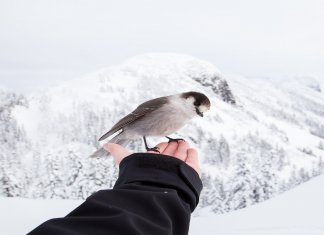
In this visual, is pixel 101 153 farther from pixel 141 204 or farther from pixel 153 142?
pixel 153 142

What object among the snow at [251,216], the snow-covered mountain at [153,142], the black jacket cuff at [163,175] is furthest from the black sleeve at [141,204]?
the snow-covered mountain at [153,142]

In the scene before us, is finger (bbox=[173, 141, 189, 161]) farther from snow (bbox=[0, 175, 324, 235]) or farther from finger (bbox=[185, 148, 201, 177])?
snow (bbox=[0, 175, 324, 235])

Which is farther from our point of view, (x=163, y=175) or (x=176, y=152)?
(x=176, y=152)

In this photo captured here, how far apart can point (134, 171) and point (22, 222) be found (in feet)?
19.5

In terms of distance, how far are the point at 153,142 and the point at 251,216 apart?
70.3 ft

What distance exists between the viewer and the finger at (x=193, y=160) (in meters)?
2.33

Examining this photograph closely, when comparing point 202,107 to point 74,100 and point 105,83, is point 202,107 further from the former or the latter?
point 105,83

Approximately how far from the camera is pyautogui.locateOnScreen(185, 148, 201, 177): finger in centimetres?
233

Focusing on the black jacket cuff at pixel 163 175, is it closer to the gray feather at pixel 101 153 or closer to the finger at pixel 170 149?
the finger at pixel 170 149

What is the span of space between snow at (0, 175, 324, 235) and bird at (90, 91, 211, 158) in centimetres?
394

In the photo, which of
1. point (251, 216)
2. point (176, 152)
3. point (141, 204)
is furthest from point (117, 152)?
point (251, 216)

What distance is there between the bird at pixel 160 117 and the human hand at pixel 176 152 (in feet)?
0.35

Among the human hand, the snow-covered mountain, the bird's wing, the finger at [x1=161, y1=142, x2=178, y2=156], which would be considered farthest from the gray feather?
the snow-covered mountain

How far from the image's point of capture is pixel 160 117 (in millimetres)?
2967
